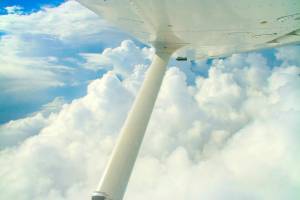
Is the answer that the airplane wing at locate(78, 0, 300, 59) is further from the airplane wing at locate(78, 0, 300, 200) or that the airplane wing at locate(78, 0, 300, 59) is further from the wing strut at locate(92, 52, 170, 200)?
the wing strut at locate(92, 52, 170, 200)

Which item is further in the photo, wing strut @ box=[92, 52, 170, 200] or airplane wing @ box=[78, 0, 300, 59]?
wing strut @ box=[92, 52, 170, 200]

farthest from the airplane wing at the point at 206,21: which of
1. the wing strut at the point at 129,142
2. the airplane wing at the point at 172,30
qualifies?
the wing strut at the point at 129,142

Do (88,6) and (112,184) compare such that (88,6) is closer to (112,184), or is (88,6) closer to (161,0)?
(161,0)

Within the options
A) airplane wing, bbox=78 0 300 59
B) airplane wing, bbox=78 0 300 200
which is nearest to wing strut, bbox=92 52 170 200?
airplane wing, bbox=78 0 300 200

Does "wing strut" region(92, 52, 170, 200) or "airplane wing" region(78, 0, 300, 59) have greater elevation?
"airplane wing" region(78, 0, 300, 59)
